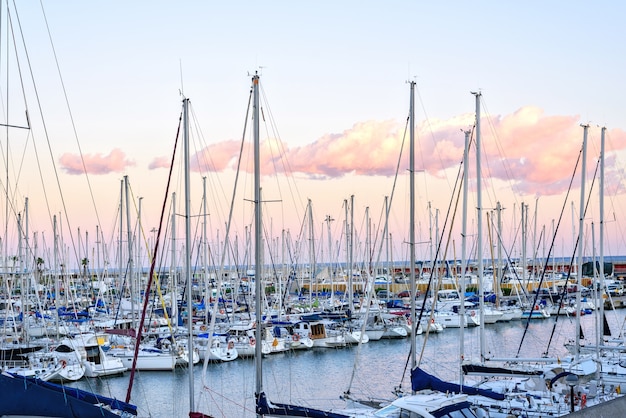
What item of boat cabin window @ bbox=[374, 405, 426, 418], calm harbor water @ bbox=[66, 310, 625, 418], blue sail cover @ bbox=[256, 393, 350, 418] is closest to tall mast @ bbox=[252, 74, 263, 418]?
blue sail cover @ bbox=[256, 393, 350, 418]

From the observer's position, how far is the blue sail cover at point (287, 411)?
16.6m

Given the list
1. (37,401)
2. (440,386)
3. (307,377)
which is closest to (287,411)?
(440,386)

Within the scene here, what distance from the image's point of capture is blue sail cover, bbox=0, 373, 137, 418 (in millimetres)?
12398

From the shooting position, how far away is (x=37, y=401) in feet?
41.8

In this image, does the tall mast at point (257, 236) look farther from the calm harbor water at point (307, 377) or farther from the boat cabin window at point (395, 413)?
the calm harbor water at point (307, 377)

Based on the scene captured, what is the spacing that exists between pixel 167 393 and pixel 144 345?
7.20 meters

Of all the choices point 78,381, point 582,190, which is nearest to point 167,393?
point 78,381

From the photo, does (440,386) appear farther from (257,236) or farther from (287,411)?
(257,236)

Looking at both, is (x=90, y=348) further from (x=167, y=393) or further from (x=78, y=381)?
(x=167, y=393)

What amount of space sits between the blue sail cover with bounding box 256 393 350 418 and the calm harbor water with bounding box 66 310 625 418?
5.39 m

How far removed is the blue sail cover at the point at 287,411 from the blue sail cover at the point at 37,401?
13.0 feet

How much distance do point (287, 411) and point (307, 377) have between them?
1917cm

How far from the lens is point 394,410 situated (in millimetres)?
17047

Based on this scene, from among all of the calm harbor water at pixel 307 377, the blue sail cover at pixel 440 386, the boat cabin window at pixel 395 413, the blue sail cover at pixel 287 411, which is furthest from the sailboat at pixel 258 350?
the calm harbor water at pixel 307 377
